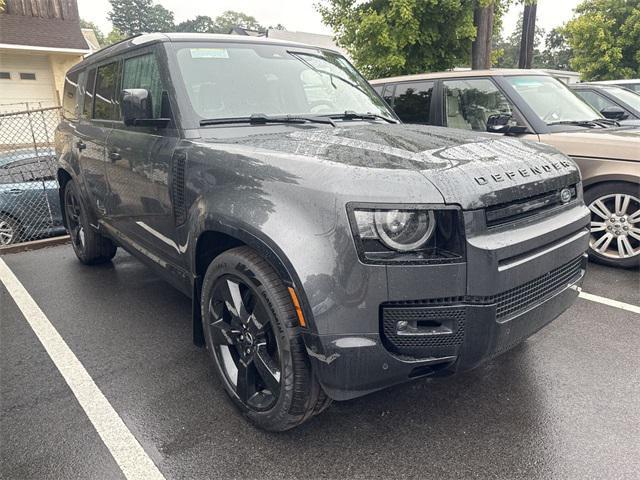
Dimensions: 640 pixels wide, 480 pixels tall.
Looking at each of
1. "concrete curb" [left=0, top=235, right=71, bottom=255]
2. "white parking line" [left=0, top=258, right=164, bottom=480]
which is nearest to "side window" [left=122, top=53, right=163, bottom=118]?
"white parking line" [left=0, top=258, right=164, bottom=480]

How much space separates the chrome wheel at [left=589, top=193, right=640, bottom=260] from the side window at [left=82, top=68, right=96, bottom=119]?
4822 mm

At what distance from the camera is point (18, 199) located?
250 inches

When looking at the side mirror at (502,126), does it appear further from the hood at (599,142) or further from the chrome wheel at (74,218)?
the chrome wheel at (74,218)

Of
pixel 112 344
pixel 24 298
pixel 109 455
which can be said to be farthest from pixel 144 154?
pixel 24 298

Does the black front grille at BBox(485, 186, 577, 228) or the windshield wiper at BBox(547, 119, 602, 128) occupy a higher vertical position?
the windshield wiper at BBox(547, 119, 602, 128)

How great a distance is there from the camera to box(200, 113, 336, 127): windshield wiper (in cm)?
281

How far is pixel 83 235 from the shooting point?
4875 mm

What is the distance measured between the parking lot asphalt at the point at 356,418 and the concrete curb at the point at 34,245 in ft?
8.78

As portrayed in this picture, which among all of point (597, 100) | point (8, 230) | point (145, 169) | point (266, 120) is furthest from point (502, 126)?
point (8, 230)

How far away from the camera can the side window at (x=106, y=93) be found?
3.76m

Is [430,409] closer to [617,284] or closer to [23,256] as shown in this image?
[617,284]

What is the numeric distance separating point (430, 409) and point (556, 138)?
346 cm

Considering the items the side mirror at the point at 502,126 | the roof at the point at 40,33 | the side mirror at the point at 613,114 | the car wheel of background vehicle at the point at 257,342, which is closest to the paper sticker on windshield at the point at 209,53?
the car wheel of background vehicle at the point at 257,342

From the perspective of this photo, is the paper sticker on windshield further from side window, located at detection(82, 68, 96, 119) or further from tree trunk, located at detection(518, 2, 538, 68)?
tree trunk, located at detection(518, 2, 538, 68)
